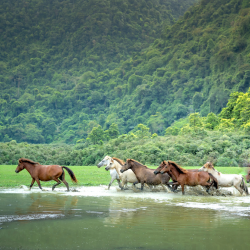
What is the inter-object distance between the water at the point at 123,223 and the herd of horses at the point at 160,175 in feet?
5.72

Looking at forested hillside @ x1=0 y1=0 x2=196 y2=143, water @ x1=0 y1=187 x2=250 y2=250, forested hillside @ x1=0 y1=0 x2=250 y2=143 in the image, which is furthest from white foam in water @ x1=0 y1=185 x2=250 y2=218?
forested hillside @ x1=0 y1=0 x2=196 y2=143

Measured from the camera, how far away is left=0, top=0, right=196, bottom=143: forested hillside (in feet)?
349

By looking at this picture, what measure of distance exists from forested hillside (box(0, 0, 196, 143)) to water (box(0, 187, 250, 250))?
84.0m

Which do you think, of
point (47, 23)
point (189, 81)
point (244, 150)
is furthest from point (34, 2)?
point (244, 150)

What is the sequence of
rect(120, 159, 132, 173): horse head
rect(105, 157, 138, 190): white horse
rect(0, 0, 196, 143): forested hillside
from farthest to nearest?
rect(0, 0, 196, 143): forested hillside → rect(105, 157, 138, 190): white horse → rect(120, 159, 132, 173): horse head

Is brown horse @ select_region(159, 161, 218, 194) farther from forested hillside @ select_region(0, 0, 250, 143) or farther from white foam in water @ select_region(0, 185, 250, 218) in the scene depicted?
forested hillside @ select_region(0, 0, 250, 143)

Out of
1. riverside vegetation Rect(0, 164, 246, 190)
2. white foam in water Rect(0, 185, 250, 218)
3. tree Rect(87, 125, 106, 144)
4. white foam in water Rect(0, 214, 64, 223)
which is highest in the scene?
tree Rect(87, 125, 106, 144)

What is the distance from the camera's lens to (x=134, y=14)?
556ft

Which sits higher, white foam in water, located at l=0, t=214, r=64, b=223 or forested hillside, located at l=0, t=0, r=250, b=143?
forested hillside, located at l=0, t=0, r=250, b=143

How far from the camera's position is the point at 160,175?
53.2 ft

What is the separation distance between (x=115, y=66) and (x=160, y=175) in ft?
413

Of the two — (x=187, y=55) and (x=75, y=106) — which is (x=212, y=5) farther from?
(x=75, y=106)

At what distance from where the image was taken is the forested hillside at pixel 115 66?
89188 mm

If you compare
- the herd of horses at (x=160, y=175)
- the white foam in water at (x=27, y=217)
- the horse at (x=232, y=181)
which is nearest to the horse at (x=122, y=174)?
the herd of horses at (x=160, y=175)
